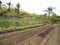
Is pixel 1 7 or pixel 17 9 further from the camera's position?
pixel 17 9

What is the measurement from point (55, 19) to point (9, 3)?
48.2 m

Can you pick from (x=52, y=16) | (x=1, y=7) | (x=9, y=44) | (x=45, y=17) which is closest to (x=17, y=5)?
(x=1, y=7)

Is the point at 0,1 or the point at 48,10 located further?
the point at 48,10

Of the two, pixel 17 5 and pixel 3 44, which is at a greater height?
pixel 17 5

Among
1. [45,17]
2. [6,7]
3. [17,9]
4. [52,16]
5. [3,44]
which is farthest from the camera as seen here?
[52,16]

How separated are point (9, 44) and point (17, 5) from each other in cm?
7901

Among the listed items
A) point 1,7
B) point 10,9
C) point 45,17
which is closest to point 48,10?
point 45,17

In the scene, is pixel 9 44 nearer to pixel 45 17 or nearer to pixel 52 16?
pixel 45 17

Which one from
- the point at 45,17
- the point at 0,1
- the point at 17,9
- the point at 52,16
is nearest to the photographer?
the point at 0,1

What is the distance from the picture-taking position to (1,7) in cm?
7419

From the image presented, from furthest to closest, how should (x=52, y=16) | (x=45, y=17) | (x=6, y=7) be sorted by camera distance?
(x=52, y=16)
(x=45, y=17)
(x=6, y=7)

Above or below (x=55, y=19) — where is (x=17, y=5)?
above

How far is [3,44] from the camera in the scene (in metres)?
10.8

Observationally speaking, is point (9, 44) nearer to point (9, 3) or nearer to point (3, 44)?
point (3, 44)
